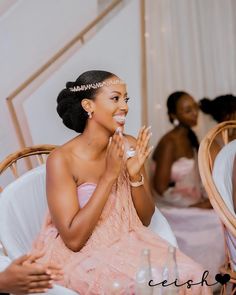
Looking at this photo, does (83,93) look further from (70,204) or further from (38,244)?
(38,244)

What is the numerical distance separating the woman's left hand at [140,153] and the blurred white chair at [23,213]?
0.26 m

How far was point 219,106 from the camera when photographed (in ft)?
8.66

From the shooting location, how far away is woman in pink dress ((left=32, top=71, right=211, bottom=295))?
139cm

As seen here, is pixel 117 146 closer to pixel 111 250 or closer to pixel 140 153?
pixel 140 153

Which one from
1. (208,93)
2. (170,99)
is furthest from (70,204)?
(208,93)

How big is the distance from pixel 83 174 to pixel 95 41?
0.70 metres

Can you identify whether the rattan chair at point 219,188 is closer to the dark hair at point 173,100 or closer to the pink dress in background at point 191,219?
the pink dress in background at point 191,219

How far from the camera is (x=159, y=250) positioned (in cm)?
149

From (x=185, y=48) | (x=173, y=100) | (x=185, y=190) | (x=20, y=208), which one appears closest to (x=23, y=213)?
(x=20, y=208)

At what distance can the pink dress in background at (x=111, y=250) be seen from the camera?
1.37m

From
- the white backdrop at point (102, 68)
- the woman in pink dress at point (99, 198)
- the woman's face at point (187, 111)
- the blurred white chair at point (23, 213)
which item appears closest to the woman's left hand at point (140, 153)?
the woman in pink dress at point (99, 198)

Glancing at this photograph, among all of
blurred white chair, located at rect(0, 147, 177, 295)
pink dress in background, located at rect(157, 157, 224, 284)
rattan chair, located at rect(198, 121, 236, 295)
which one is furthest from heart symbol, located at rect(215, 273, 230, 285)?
pink dress in background, located at rect(157, 157, 224, 284)

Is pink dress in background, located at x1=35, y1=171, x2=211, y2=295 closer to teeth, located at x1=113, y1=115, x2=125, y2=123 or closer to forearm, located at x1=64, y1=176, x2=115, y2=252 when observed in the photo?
forearm, located at x1=64, y1=176, x2=115, y2=252

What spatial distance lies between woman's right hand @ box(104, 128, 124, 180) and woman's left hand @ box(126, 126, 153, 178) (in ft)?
0.22
